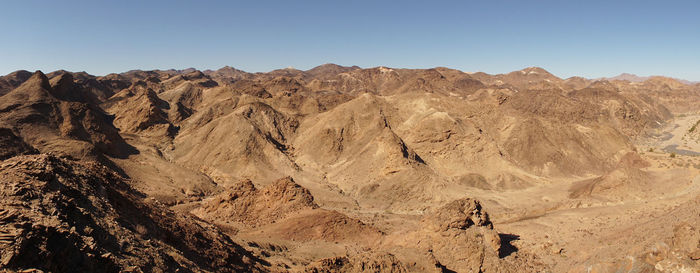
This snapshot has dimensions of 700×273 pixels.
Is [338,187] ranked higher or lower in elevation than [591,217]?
lower

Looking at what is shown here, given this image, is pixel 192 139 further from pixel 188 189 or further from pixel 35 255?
pixel 35 255

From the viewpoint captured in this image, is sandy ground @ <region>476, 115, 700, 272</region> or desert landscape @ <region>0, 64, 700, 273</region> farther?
sandy ground @ <region>476, 115, 700, 272</region>

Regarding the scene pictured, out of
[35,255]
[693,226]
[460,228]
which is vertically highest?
[35,255]

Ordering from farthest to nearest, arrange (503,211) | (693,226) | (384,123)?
(384,123)
(503,211)
(693,226)

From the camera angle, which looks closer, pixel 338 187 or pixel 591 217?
pixel 591 217

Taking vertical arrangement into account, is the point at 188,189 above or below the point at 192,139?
below

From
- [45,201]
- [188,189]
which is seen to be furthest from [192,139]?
[45,201]

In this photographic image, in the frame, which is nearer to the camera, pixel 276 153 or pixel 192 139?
pixel 276 153

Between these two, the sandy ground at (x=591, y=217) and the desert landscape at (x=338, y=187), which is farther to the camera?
the sandy ground at (x=591, y=217)
